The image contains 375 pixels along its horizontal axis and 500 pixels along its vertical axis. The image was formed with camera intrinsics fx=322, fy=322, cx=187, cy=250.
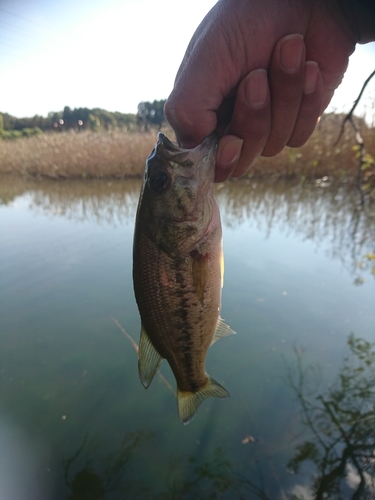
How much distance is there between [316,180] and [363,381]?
737 centimetres

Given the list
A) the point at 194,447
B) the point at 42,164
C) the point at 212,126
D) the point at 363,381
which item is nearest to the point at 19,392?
the point at 194,447

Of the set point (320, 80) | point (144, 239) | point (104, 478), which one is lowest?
point (104, 478)

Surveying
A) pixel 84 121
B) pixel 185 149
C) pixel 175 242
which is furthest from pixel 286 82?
pixel 84 121

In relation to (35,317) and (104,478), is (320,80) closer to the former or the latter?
(104,478)

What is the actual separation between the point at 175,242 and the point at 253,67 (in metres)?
0.80

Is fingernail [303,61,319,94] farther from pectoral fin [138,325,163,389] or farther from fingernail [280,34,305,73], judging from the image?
pectoral fin [138,325,163,389]

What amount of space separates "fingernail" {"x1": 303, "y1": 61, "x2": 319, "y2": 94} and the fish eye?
0.73 meters

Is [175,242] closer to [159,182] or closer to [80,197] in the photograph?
[159,182]

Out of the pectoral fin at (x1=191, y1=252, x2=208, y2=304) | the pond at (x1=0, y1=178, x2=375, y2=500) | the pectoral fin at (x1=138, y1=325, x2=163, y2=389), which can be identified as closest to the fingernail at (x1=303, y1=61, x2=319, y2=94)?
the pectoral fin at (x1=191, y1=252, x2=208, y2=304)

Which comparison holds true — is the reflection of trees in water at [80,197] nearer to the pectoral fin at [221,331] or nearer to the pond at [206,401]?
the pond at [206,401]

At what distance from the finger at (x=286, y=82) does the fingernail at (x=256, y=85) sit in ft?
0.17

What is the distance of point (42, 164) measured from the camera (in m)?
12.6

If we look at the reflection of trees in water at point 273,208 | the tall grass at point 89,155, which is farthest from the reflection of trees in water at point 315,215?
the tall grass at point 89,155

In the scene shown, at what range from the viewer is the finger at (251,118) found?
4.31ft
